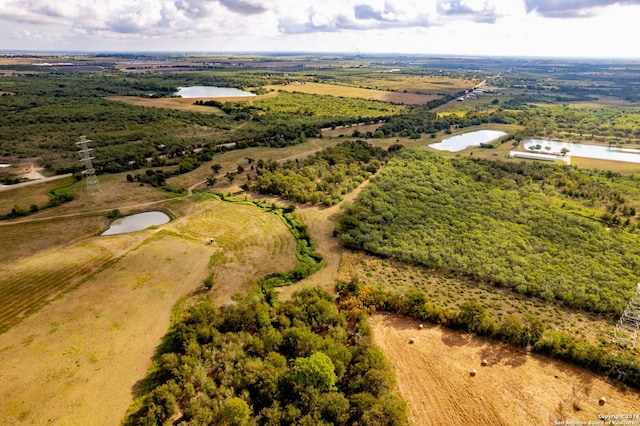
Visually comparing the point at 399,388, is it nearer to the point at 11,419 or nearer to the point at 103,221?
the point at 11,419

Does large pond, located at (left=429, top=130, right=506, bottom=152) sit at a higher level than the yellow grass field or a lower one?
higher

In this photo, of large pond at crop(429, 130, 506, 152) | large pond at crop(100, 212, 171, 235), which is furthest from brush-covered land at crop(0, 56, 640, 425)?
large pond at crop(429, 130, 506, 152)

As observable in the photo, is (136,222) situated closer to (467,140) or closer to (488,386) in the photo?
(488,386)

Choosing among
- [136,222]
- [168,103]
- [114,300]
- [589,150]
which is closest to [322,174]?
[136,222]

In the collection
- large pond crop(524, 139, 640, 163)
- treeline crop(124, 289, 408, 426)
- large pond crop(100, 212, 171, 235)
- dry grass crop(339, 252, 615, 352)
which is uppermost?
large pond crop(524, 139, 640, 163)

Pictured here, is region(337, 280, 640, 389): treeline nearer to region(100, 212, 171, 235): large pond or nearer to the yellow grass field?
the yellow grass field

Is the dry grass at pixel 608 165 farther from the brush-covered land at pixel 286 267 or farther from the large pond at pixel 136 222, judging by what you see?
the large pond at pixel 136 222

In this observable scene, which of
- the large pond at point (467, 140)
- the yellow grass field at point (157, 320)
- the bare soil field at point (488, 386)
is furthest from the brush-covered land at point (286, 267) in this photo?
the large pond at point (467, 140)
